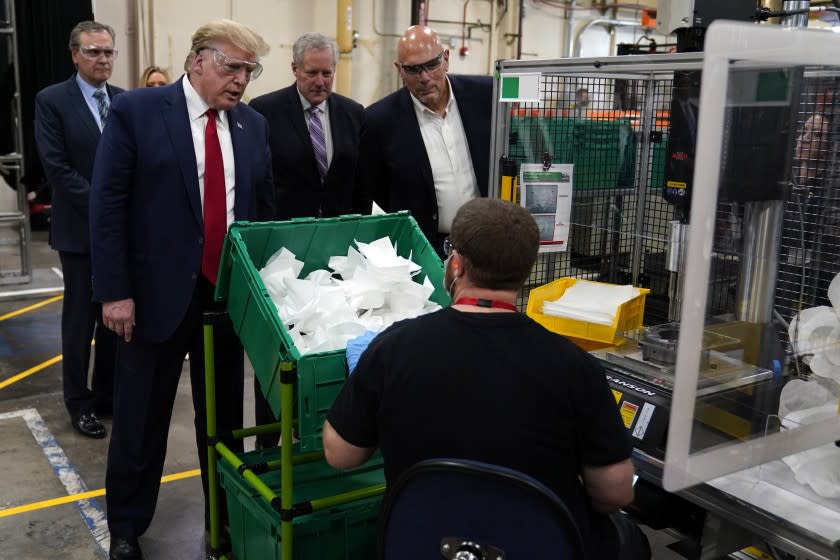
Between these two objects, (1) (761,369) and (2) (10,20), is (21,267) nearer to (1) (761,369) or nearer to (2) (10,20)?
(2) (10,20)

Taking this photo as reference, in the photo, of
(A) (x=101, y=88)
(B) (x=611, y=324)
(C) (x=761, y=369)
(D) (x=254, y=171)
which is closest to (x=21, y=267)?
(A) (x=101, y=88)

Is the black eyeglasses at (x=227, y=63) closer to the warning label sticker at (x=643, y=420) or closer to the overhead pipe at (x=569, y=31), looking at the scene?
the warning label sticker at (x=643, y=420)

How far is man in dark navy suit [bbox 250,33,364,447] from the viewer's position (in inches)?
126

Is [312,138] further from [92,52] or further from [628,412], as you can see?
[628,412]

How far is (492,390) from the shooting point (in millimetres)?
1342

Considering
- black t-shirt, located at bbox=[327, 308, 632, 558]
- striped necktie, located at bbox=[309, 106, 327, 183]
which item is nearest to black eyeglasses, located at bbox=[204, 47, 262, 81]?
striped necktie, located at bbox=[309, 106, 327, 183]

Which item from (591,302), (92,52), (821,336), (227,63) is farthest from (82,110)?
(821,336)

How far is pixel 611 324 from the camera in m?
2.00

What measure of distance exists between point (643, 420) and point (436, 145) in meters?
1.57

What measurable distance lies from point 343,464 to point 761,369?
856mm

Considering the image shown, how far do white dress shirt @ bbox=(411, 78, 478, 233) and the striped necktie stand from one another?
0.49 meters

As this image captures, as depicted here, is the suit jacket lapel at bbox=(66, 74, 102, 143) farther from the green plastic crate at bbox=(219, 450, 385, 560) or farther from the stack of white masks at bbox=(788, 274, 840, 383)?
the stack of white masks at bbox=(788, 274, 840, 383)

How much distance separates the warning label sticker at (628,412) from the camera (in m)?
1.72

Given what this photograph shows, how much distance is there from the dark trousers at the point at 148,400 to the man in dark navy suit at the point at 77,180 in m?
1.09
